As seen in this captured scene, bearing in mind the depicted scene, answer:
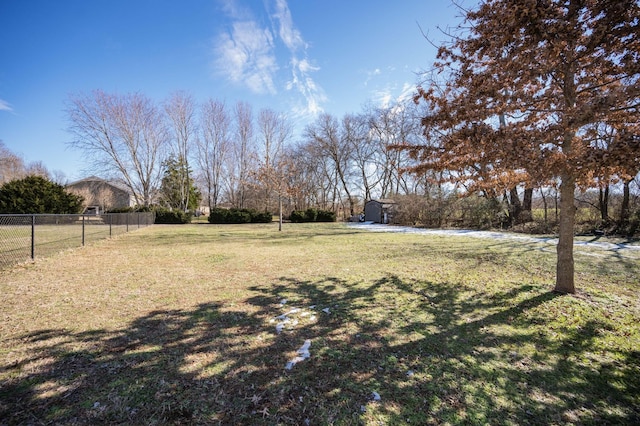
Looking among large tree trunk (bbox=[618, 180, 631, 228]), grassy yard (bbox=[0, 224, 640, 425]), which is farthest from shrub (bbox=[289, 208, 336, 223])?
grassy yard (bbox=[0, 224, 640, 425])

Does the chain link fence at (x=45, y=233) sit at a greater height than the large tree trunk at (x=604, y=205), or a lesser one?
lesser

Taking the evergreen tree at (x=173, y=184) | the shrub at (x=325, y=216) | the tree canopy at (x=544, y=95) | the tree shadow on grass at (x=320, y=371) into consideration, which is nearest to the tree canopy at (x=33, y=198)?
the evergreen tree at (x=173, y=184)

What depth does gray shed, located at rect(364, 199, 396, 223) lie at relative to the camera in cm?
2375

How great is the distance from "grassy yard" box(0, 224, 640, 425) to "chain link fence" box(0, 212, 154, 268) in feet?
5.54

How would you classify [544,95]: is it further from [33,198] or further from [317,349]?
[33,198]

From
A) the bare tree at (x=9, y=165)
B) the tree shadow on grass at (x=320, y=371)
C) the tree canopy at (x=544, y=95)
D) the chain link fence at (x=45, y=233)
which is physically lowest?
the tree shadow on grass at (x=320, y=371)

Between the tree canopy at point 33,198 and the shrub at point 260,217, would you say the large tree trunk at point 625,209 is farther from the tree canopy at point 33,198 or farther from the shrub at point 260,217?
the tree canopy at point 33,198

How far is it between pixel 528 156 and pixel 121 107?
29.0 m

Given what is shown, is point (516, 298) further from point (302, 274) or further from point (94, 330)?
point (94, 330)

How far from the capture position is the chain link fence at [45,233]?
647 cm

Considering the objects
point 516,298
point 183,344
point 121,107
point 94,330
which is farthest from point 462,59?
point 121,107

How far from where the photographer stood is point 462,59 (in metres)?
4.26

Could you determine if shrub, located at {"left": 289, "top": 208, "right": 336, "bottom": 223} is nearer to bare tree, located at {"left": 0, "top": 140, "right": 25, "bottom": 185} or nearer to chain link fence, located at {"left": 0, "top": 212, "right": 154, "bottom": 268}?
chain link fence, located at {"left": 0, "top": 212, "right": 154, "bottom": 268}

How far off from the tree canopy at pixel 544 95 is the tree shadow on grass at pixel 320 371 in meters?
2.08
